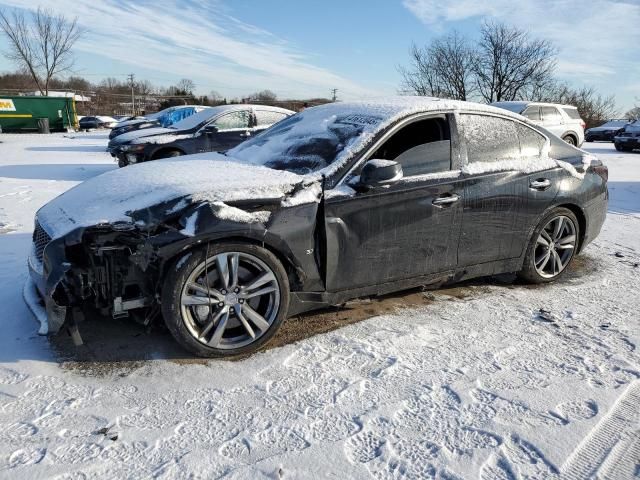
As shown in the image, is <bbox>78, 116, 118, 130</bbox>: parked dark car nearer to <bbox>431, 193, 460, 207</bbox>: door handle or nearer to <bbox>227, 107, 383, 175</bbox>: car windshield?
<bbox>227, 107, 383, 175</bbox>: car windshield

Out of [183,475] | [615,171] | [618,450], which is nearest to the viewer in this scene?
[183,475]

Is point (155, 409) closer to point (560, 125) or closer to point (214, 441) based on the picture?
point (214, 441)

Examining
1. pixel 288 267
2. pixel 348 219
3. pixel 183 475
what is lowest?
pixel 183 475

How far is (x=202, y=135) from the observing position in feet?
31.9

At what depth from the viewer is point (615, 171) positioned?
12500 mm

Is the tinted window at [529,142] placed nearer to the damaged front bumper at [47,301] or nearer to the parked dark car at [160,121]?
the damaged front bumper at [47,301]

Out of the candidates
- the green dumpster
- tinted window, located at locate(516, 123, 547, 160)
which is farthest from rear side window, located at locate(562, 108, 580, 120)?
the green dumpster

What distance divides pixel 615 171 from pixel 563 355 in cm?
1111

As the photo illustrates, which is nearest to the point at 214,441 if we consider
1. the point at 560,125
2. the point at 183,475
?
the point at 183,475

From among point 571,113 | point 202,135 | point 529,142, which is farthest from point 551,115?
point 529,142

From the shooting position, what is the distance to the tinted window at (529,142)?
4.29m

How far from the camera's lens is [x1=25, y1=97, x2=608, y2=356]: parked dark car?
2904 mm

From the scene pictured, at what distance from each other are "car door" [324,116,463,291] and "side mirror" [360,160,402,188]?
0.07 m

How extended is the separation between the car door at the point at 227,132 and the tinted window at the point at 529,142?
6.29m
